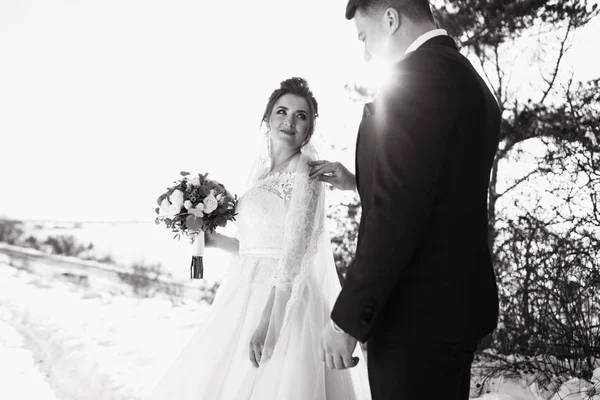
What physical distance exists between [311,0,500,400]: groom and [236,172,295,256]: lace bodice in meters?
1.12

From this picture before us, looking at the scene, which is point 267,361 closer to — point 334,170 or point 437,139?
point 334,170

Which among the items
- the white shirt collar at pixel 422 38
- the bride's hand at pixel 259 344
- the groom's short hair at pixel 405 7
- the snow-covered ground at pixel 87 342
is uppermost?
the groom's short hair at pixel 405 7

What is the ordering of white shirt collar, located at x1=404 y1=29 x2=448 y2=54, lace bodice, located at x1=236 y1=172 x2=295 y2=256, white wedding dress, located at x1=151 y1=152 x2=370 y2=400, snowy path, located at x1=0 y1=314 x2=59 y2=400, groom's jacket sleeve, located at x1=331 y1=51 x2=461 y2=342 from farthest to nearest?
snowy path, located at x1=0 y1=314 x2=59 y2=400 < lace bodice, located at x1=236 y1=172 x2=295 y2=256 < white wedding dress, located at x1=151 y1=152 x2=370 y2=400 < white shirt collar, located at x1=404 y1=29 x2=448 y2=54 < groom's jacket sleeve, located at x1=331 y1=51 x2=461 y2=342

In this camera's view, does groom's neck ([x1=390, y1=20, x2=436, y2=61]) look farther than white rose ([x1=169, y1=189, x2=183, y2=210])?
No

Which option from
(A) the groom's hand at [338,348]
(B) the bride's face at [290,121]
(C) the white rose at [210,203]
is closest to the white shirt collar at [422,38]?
(A) the groom's hand at [338,348]

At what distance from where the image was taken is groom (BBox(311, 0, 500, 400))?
119 centimetres

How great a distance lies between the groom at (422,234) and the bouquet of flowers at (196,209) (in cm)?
141

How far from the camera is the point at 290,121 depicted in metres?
2.62

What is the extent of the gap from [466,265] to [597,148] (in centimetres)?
289

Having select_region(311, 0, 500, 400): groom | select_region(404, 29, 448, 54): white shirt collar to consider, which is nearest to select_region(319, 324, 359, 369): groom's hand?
select_region(311, 0, 500, 400): groom

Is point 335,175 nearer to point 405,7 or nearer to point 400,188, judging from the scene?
point 405,7

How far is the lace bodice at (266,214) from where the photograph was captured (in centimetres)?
247

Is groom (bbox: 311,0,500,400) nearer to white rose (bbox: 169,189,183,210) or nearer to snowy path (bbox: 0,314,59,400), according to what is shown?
white rose (bbox: 169,189,183,210)

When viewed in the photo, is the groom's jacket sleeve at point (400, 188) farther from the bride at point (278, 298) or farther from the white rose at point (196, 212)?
the white rose at point (196, 212)
